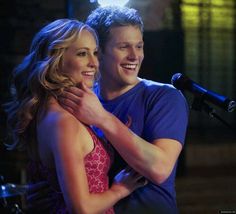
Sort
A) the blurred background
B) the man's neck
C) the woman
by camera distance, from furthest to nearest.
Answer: the blurred background
the man's neck
the woman

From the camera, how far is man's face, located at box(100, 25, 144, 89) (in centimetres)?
218

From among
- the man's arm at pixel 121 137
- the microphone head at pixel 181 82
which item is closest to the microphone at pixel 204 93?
the microphone head at pixel 181 82

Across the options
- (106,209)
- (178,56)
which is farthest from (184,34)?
(106,209)

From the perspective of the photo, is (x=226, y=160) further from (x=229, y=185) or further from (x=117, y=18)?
(x=117, y=18)

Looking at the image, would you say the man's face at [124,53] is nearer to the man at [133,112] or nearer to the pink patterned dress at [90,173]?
the man at [133,112]

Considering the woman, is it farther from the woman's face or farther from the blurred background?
the blurred background

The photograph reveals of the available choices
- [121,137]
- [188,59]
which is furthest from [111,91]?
[188,59]

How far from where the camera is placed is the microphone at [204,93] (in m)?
1.92

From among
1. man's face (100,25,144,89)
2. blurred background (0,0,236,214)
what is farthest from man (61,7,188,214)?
blurred background (0,0,236,214)

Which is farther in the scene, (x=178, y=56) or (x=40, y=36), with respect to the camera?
(x=178, y=56)

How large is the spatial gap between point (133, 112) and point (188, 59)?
5.11 metres

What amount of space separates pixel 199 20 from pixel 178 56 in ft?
3.21

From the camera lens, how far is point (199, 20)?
7066mm

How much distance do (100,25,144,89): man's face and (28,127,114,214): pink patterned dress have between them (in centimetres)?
38
